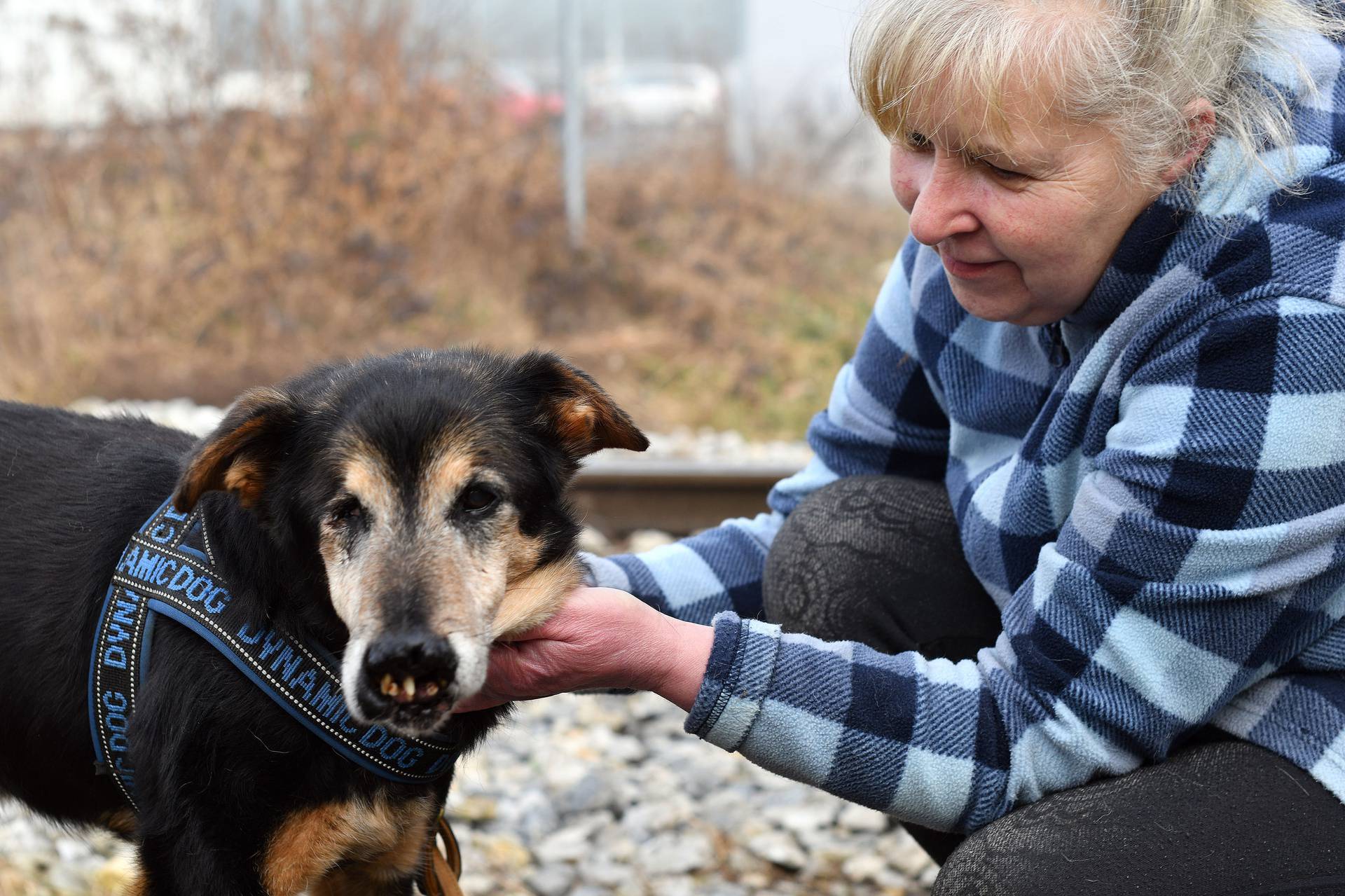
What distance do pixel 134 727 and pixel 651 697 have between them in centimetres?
223

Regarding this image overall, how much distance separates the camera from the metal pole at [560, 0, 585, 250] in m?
10.1

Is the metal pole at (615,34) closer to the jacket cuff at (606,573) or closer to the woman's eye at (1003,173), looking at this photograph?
the jacket cuff at (606,573)

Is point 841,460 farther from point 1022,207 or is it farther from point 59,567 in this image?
point 59,567

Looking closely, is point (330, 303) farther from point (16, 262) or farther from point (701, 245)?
point (701, 245)

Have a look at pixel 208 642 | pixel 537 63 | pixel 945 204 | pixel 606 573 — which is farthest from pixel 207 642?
pixel 537 63

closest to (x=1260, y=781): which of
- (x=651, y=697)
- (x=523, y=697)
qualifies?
(x=523, y=697)

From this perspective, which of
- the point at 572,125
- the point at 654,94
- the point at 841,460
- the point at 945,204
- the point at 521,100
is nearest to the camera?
the point at 945,204

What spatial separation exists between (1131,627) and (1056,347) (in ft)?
2.09

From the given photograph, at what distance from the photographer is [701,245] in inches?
431

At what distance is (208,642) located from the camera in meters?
2.19

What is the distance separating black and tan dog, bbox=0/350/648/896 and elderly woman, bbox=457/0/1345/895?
25 cm

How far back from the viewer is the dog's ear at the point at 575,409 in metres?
2.35

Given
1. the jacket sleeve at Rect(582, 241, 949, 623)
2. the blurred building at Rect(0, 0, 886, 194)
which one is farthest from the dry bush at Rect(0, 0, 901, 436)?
the jacket sleeve at Rect(582, 241, 949, 623)

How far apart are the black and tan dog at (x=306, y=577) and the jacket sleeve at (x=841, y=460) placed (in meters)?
0.39
